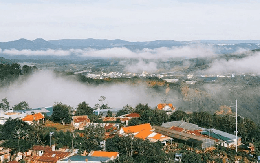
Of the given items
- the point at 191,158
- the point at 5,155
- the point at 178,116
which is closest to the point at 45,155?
the point at 5,155

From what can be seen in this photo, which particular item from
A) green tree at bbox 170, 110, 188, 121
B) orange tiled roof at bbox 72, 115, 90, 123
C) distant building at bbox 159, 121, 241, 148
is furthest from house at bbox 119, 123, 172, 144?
green tree at bbox 170, 110, 188, 121

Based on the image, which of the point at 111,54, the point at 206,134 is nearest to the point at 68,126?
the point at 206,134

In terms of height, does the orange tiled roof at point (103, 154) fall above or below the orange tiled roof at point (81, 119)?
above

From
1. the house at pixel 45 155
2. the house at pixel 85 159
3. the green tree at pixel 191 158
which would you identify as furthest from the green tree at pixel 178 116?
the house at pixel 85 159

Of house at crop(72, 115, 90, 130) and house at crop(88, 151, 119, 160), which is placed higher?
house at crop(88, 151, 119, 160)

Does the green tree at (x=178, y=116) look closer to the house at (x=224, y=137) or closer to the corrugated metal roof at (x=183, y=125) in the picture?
the corrugated metal roof at (x=183, y=125)

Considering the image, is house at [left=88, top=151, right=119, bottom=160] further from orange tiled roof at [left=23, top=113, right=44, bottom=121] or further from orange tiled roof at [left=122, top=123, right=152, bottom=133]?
orange tiled roof at [left=23, top=113, right=44, bottom=121]

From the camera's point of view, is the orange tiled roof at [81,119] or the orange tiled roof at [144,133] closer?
the orange tiled roof at [144,133]

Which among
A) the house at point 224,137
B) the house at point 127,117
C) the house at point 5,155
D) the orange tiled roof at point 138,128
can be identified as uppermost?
the orange tiled roof at point 138,128
